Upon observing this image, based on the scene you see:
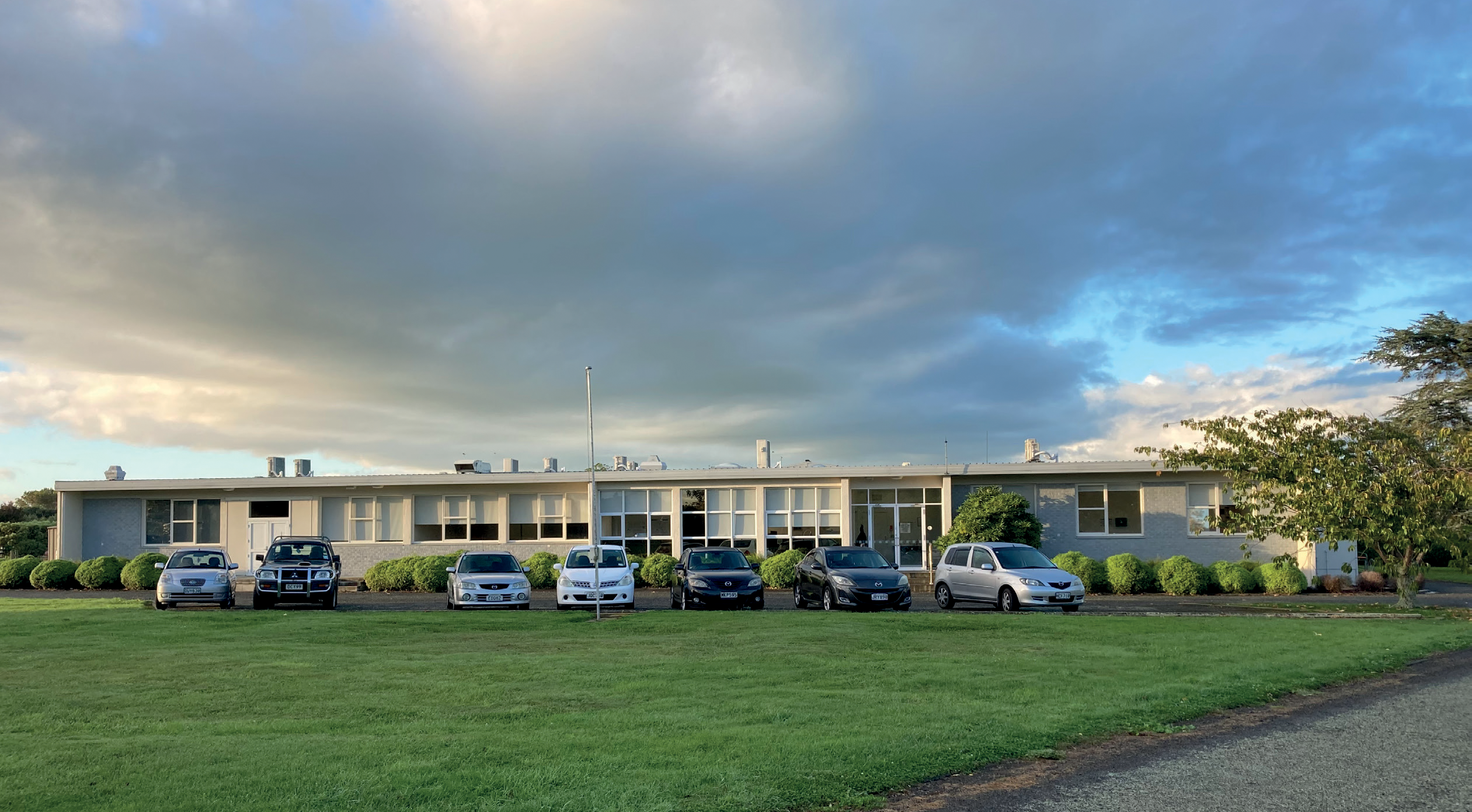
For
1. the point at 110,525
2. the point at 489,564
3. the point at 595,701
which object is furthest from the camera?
the point at 110,525

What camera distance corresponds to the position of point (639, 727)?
29.3 feet

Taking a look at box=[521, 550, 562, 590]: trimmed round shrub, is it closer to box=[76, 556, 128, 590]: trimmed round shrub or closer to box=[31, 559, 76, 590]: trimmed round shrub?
box=[76, 556, 128, 590]: trimmed round shrub

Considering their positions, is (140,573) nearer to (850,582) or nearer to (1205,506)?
(850,582)

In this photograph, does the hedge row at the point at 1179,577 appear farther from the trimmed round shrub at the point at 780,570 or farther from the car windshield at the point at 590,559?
the car windshield at the point at 590,559

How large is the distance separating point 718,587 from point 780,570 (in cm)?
867

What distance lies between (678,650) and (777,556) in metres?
17.1

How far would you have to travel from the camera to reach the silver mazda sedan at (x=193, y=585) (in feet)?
77.6

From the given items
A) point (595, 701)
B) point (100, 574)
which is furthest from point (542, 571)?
point (595, 701)

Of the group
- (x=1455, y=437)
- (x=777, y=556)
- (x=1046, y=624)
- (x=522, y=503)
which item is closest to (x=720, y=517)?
(x=777, y=556)

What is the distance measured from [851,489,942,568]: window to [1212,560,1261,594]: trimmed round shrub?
821 cm

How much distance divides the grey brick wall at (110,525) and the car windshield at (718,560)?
2447 cm

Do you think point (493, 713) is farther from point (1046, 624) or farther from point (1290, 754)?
point (1046, 624)

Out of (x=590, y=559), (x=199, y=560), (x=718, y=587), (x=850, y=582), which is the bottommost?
(x=718, y=587)

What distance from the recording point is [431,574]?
31.6 meters
